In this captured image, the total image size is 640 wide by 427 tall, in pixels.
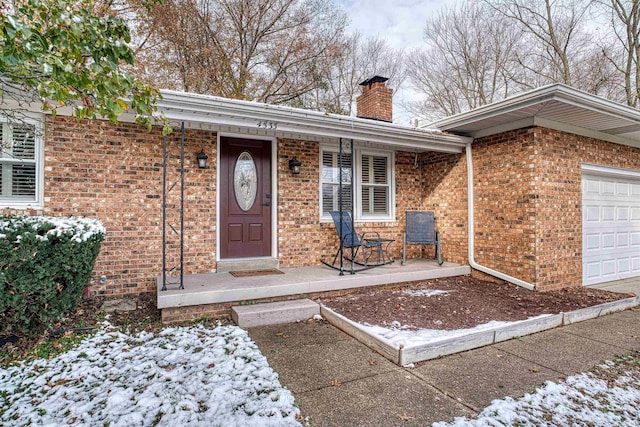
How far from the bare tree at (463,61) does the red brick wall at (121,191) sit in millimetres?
13211

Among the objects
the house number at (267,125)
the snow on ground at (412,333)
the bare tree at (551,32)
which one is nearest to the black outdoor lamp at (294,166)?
the house number at (267,125)

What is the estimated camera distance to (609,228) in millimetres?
6457

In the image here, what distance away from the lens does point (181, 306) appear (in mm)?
4016

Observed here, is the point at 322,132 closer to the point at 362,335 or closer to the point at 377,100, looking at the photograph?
the point at 362,335

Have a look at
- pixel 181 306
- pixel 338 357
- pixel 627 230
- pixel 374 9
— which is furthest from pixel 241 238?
pixel 374 9

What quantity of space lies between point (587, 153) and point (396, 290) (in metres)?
4.11

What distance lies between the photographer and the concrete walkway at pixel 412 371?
238 cm

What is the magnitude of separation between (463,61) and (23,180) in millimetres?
15913

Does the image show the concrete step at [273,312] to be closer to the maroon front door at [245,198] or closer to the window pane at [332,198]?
the maroon front door at [245,198]

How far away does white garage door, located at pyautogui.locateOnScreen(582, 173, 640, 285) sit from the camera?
20.0ft

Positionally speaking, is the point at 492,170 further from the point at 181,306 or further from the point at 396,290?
the point at 181,306

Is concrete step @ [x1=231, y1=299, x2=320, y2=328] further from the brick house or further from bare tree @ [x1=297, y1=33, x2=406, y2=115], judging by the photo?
bare tree @ [x1=297, y1=33, x2=406, y2=115]

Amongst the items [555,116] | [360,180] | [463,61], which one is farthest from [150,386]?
[463,61]

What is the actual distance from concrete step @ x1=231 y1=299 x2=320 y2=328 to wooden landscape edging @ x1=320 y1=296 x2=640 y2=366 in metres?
0.21
